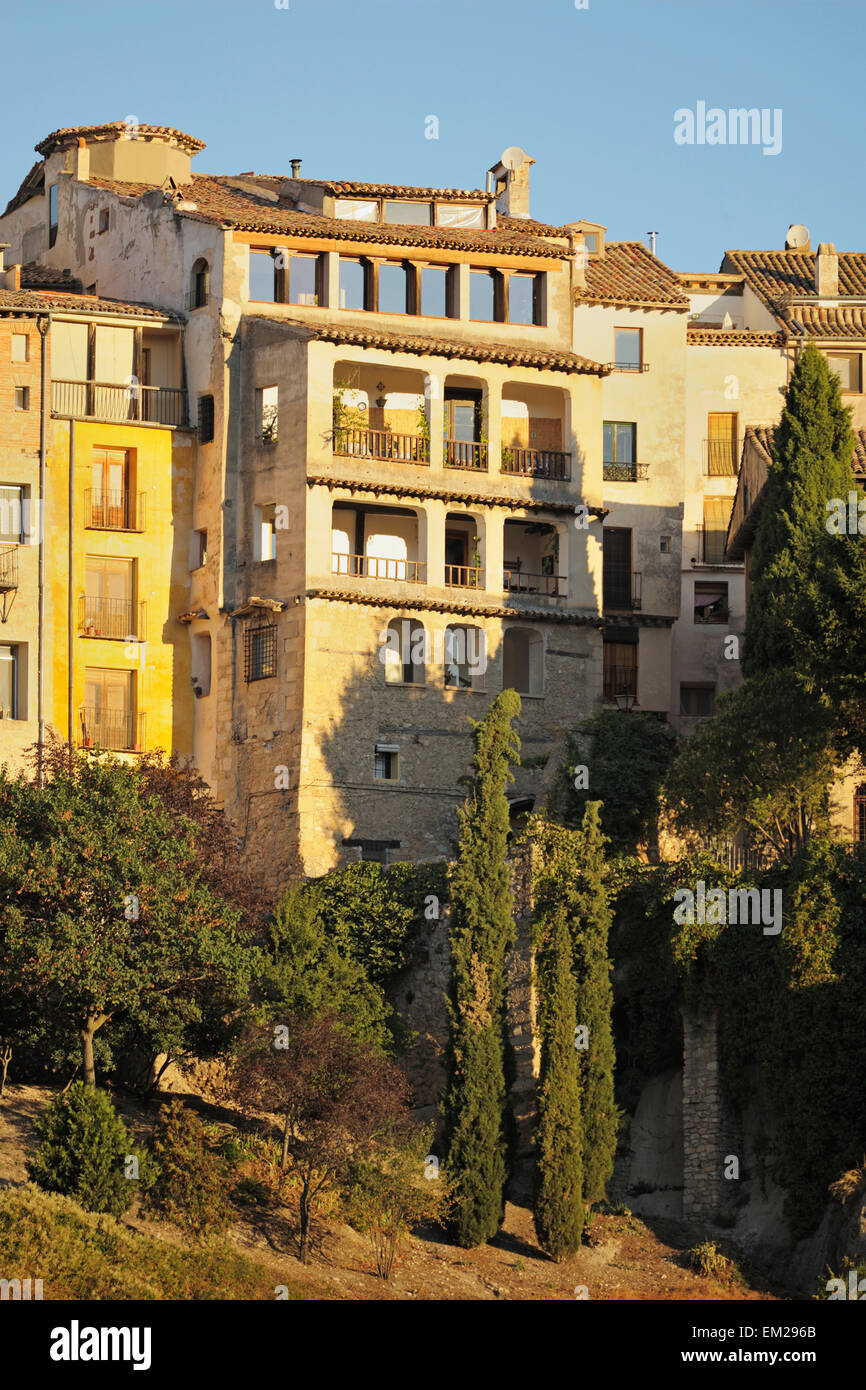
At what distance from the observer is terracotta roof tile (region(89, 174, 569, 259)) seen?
65.1m

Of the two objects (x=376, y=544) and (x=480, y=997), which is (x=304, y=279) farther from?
(x=480, y=997)

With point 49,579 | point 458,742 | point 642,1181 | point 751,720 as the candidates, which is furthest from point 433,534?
point 642,1181

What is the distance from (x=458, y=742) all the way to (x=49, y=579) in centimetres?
1059

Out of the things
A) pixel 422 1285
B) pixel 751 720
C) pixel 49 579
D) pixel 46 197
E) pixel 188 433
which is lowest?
pixel 422 1285

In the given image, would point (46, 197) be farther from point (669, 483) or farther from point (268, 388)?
point (669, 483)

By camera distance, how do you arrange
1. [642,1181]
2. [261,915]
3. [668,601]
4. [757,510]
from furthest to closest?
[668,601], [757,510], [261,915], [642,1181]

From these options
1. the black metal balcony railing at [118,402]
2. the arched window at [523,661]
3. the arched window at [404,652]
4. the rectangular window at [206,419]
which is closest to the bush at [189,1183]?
the arched window at [404,652]

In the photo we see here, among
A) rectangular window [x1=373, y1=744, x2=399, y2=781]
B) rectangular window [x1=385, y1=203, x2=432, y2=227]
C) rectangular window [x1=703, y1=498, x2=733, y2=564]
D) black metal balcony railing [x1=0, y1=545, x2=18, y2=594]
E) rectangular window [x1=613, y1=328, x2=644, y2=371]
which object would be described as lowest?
rectangular window [x1=373, y1=744, x2=399, y2=781]

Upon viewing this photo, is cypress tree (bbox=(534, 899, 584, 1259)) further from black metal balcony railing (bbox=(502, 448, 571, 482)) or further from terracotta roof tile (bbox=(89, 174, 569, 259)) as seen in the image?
terracotta roof tile (bbox=(89, 174, 569, 259))

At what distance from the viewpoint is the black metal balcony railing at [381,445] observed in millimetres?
63125

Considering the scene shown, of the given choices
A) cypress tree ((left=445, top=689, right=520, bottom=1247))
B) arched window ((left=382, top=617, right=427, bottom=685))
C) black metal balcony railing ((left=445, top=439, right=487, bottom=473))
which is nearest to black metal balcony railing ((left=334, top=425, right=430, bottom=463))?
black metal balcony railing ((left=445, top=439, right=487, bottom=473))

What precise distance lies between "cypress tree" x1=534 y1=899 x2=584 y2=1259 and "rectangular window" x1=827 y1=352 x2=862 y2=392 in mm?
28775

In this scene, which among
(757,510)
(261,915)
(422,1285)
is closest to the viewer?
(422,1285)

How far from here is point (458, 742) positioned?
62.2 meters
